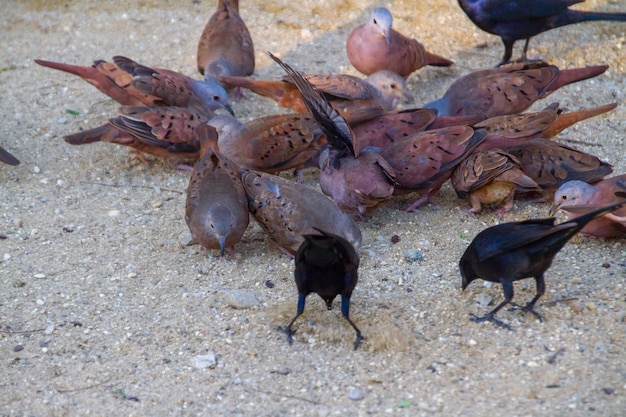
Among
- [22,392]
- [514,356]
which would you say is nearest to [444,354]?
[514,356]

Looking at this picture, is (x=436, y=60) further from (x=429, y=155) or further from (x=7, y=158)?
(x=7, y=158)

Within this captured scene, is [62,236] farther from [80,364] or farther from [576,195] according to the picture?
[576,195]

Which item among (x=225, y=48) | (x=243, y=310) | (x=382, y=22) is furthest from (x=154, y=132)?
(x=382, y=22)

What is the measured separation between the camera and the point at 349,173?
17.7 ft

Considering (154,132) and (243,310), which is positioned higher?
(154,132)

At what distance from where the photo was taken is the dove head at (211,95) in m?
7.00

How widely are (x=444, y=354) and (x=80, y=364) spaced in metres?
1.96

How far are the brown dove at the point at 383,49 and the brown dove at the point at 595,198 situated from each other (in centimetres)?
245

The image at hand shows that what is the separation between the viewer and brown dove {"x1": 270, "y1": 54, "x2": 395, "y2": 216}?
5172 mm

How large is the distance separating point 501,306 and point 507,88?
103 inches

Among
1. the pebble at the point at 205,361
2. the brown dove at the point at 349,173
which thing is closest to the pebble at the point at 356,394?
the pebble at the point at 205,361

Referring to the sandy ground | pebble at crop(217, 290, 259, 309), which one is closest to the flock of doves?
the sandy ground

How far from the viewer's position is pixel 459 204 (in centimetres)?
583

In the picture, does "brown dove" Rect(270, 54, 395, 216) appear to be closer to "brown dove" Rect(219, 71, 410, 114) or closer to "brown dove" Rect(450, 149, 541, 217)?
"brown dove" Rect(450, 149, 541, 217)
